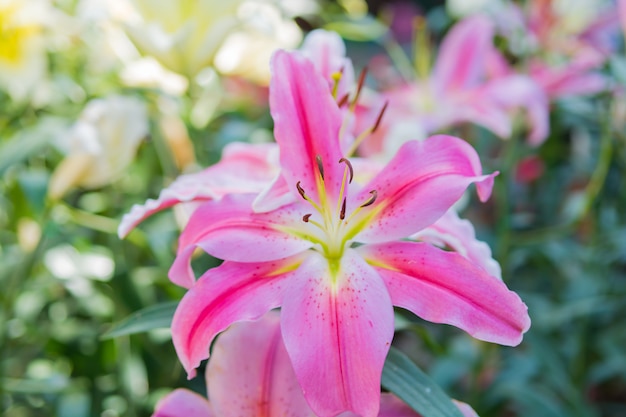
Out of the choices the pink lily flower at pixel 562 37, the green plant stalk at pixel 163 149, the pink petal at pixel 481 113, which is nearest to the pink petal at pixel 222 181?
the green plant stalk at pixel 163 149

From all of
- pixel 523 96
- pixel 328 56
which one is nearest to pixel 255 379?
pixel 328 56

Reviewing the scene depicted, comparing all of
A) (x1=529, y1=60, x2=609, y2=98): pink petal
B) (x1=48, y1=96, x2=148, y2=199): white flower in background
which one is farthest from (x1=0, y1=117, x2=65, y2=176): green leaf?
(x1=529, y1=60, x2=609, y2=98): pink petal

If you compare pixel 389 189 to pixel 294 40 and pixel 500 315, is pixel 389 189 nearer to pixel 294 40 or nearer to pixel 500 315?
pixel 500 315

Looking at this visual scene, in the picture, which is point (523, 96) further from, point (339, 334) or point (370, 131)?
point (339, 334)

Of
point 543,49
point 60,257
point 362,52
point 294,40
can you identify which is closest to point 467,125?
point 543,49

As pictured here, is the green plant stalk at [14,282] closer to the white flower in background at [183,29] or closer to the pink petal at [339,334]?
the white flower in background at [183,29]

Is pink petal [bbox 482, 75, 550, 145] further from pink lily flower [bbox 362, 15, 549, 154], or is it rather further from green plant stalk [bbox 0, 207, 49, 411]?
green plant stalk [bbox 0, 207, 49, 411]
